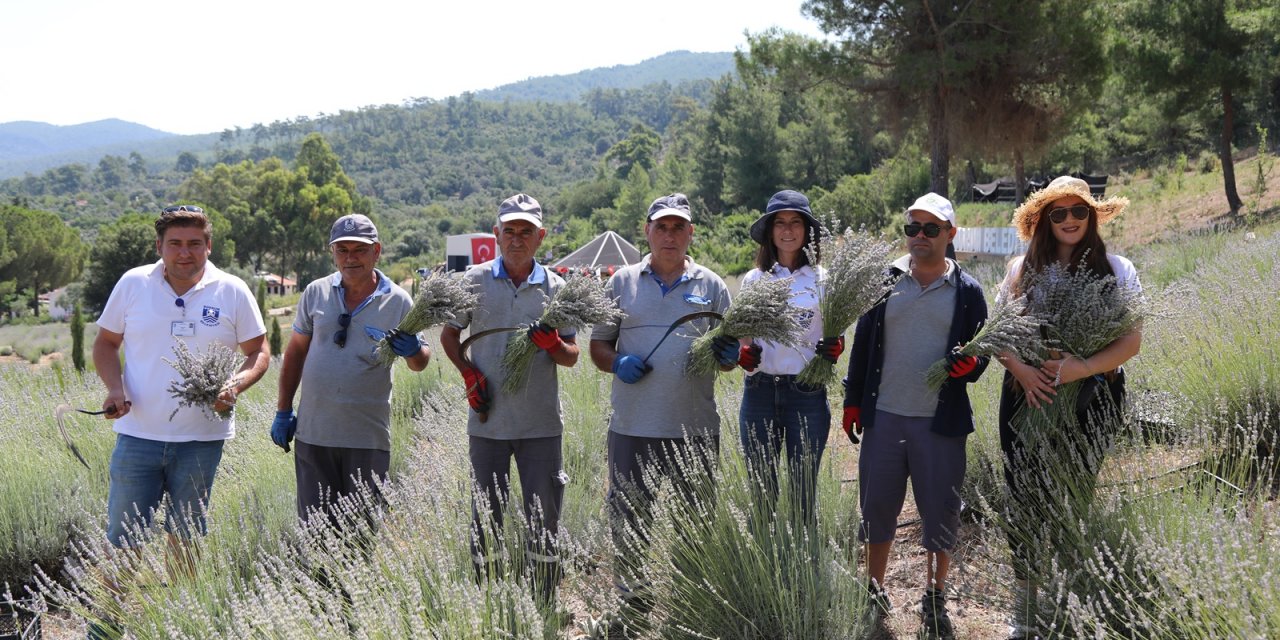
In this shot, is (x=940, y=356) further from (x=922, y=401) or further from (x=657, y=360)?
(x=657, y=360)

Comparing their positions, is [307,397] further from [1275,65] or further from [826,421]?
[1275,65]

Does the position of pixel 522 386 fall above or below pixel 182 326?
below

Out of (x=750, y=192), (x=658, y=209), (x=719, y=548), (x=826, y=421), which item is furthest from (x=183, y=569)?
(x=750, y=192)

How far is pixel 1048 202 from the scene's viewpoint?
138 inches

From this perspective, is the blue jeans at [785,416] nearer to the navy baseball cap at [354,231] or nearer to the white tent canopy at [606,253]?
the navy baseball cap at [354,231]

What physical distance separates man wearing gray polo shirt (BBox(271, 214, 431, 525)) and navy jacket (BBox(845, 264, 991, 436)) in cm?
184

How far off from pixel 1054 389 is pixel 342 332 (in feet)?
9.47

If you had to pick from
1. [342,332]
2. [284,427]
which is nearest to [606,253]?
[284,427]

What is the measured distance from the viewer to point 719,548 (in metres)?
3.05

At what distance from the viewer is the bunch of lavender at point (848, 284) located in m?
3.37

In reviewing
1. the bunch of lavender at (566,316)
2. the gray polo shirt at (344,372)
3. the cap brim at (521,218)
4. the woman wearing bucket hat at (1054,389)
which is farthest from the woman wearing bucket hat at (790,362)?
the gray polo shirt at (344,372)

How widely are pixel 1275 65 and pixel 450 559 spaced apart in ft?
58.7

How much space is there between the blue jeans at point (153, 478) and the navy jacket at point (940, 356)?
2752 mm

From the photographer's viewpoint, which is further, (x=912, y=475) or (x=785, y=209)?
(x=785, y=209)
